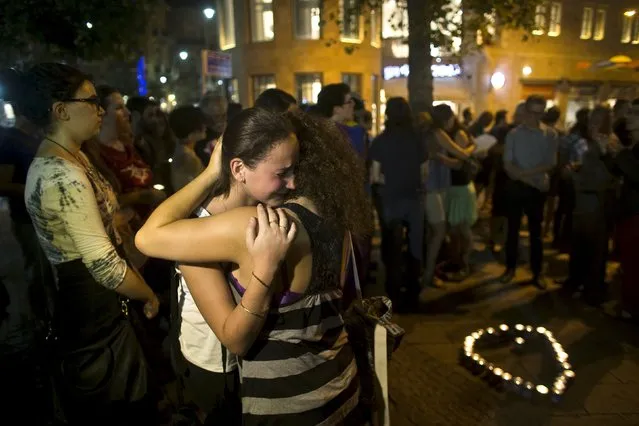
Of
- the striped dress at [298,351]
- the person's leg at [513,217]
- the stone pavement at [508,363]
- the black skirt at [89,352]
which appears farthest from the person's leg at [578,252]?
the black skirt at [89,352]

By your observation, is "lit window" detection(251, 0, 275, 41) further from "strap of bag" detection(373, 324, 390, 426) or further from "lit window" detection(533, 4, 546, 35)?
"strap of bag" detection(373, 324, 390, 426)

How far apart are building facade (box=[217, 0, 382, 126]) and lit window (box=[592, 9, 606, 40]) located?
11599 mm

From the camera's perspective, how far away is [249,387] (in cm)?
177

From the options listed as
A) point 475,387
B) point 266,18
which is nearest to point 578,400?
point 475,387

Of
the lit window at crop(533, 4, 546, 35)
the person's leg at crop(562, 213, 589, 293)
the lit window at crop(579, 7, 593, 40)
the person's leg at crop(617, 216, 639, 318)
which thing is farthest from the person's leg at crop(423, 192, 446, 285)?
the lit window at crop(579, 7, 593, 40)

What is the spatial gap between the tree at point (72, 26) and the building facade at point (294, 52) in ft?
41.1

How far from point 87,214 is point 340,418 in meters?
1.39

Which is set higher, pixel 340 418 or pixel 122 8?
pixel 122 8

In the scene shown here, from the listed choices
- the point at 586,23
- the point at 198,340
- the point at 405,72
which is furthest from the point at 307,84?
the point at 198,340

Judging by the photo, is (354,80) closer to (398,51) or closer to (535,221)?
(398,51)

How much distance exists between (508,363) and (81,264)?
3.41m

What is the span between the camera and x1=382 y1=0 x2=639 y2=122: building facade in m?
22.3

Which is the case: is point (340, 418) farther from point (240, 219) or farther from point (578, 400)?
point (578, 400)

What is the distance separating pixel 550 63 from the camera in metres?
24.0
